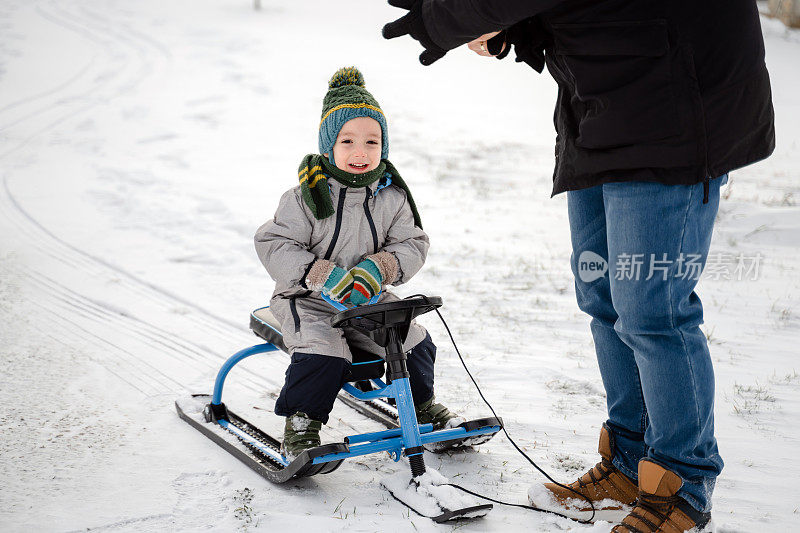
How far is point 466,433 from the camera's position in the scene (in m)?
2.78

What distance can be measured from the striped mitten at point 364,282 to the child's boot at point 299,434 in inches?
18.1

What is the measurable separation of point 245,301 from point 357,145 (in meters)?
2.22

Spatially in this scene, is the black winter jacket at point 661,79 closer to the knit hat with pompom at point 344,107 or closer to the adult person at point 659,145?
the adult person at point 659,145

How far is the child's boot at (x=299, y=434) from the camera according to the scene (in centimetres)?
265

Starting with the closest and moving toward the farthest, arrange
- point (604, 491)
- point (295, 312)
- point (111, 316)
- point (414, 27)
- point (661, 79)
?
1. point (661, 79)
2. point (414, 27)
3. point (604, 491)
4. point (295, 312)
5. point (111, 316)

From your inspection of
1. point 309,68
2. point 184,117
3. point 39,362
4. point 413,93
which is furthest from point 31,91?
Answer: point 39,362

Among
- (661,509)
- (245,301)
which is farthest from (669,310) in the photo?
(245,301)

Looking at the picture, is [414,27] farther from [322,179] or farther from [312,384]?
[312,384]

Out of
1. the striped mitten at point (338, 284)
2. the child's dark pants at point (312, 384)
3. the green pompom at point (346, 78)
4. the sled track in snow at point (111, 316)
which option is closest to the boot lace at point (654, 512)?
the child's dark pants at point (312, 384)

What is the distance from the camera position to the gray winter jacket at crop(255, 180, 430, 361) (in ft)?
8.98

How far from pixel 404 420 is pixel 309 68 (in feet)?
42.3

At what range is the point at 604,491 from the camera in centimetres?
242

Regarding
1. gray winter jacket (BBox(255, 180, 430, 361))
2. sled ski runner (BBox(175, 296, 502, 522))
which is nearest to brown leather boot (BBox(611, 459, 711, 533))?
sled ski runner (BBox(175, 296, 502, 522))

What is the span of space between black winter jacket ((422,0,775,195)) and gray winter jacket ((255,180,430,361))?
1.00 m
